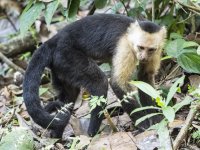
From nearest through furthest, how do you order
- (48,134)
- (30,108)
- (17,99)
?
(30,108)
(48,134)
(17,99)

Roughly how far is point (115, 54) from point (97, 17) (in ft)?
1.60

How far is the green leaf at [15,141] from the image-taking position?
3867 millimetres

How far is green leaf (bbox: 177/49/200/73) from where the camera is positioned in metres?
5.21

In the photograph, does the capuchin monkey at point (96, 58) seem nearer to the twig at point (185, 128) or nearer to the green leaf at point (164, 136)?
the twig at point (185, 128)

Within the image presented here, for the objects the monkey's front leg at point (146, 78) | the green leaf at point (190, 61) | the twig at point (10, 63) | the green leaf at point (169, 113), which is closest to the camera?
the green leaf at point (169, 113)

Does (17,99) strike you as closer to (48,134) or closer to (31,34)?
(48,134)

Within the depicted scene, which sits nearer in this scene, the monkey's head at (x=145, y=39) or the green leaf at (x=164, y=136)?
the green leaf at (x=164, y=136)

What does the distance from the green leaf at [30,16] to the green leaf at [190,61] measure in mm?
1583

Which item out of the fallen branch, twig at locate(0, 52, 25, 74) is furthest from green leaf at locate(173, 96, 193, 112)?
the fallen branch

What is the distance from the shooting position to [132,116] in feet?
16.6

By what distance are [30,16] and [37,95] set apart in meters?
0.85

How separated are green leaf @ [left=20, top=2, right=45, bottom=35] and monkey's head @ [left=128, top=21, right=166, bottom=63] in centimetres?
101

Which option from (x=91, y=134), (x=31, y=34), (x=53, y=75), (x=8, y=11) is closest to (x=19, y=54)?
(x=31, y=34)

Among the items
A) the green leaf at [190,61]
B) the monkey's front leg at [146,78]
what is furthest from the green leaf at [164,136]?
the monkey's front leg at [146,78]
